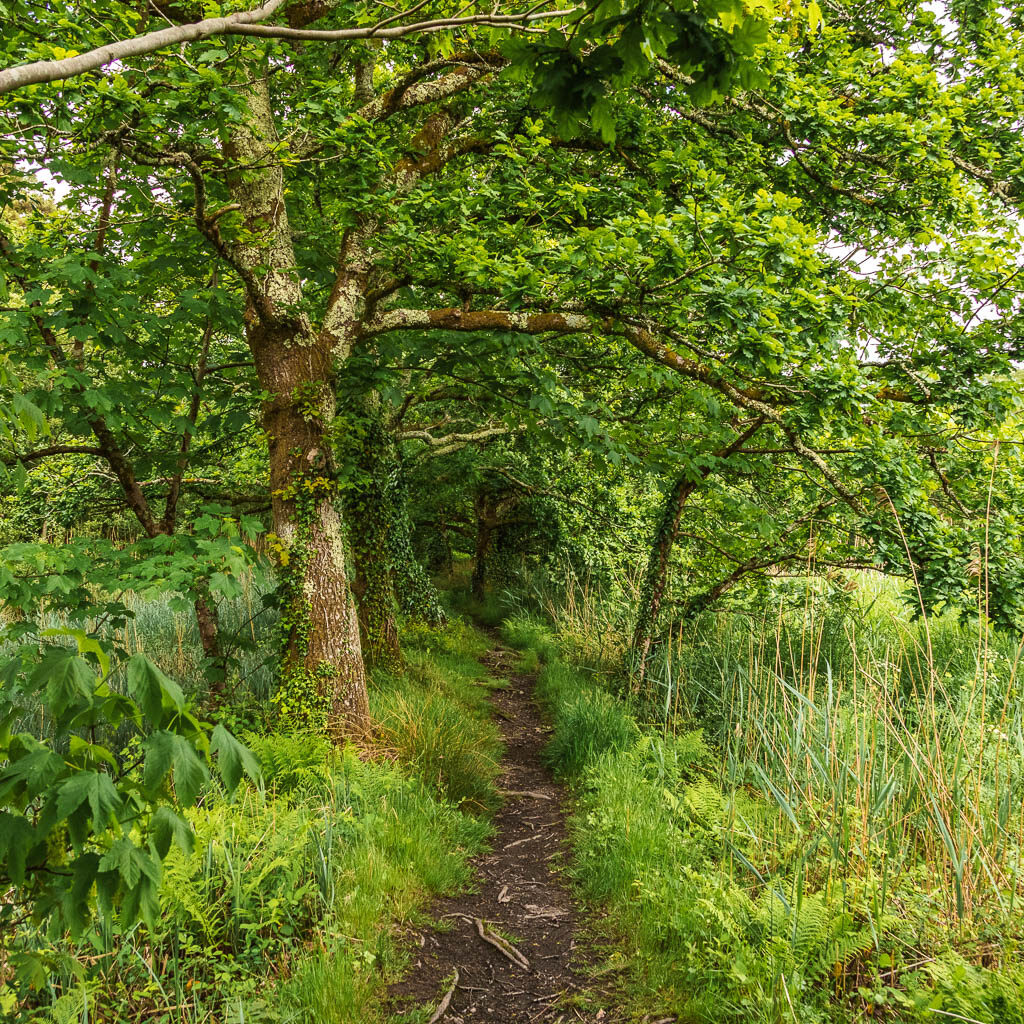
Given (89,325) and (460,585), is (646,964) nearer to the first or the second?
(89,325)

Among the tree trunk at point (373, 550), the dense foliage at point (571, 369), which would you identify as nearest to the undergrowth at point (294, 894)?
the dense foliage at point (571, 369)

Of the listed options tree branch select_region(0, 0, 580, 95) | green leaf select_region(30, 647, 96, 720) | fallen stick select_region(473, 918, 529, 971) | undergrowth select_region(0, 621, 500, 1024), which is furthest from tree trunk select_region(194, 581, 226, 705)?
tree branch select_region(0, 0, 580, 95)

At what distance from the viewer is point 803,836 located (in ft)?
10.8

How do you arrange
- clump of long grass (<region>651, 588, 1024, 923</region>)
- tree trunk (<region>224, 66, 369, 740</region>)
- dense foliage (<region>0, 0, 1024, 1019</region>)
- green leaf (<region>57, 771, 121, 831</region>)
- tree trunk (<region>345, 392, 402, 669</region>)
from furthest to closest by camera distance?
tree trunk (<region>345, 392, 402, 669</region>) → tree trunk (<region>224, 66, 369, 740</region>) → dense foliage (<region>0, 0, 1024, 1019</region>) → clump of long grass (<region>651, 588, 1024, 923</region>) → green leaf (<region>57, 771, 121, 831</region>)

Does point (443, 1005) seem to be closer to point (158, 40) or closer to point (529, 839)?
point (529, 839)

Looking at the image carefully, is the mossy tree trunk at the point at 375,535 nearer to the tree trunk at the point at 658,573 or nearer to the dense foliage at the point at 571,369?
the dense foliage at the point at 571,369

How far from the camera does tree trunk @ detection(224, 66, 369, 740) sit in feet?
16.7

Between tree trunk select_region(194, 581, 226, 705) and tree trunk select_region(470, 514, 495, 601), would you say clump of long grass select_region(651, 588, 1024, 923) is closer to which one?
tree trunk select_region(194, 581, 226, 705)

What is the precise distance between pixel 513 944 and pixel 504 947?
0.27 ft

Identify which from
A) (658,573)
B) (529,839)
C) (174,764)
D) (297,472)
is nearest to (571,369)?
(658,573)

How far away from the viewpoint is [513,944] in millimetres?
3570

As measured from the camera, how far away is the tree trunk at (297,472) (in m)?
5.08

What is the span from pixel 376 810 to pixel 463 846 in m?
0.73

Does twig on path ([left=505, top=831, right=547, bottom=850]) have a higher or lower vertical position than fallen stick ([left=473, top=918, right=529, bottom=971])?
lower
